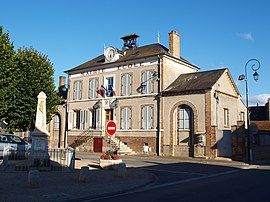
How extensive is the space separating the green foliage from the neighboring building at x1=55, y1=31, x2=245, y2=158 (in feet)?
25.4

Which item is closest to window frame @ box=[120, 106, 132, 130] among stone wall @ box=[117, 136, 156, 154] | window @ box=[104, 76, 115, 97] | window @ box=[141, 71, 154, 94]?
stone wall @ box=[117, 136, 156, 154]

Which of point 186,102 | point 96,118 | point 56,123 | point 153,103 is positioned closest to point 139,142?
point 153,103

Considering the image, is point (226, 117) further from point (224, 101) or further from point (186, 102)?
point (186, 102)

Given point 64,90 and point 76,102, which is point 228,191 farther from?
point 64,90

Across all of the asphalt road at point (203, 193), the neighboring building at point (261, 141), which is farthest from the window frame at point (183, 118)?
the asphalt road at point (203, 193)

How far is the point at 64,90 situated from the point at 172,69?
1624 centimetres

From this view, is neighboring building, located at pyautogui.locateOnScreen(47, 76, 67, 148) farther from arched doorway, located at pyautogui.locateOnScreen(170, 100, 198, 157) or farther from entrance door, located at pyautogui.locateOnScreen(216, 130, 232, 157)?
entrance door, located at pyautogui.locateOnScreen(216, 130, 232, 157)

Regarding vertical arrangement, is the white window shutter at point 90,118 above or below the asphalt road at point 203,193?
above

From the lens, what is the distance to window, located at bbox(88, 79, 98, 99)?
117 feet

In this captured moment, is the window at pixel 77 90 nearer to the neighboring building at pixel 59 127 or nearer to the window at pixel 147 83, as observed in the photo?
the neighboring building at pixel 59 127

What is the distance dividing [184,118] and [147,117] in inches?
148

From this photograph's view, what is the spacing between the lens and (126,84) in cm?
3294

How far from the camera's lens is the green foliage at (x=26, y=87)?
22328 mm

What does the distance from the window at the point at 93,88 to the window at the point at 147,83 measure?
6185mm
